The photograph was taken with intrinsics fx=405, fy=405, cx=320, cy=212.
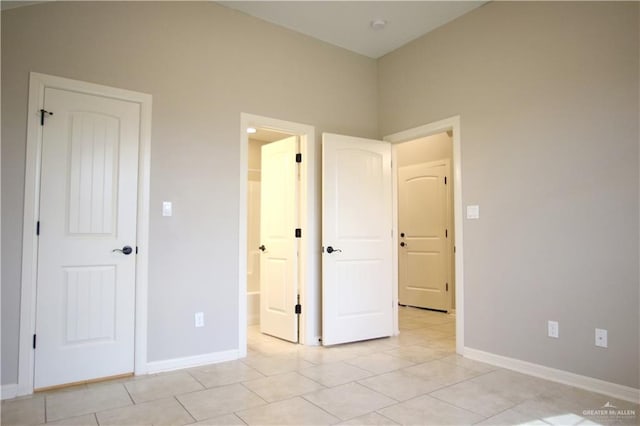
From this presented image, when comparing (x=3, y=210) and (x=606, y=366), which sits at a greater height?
(x=3, y=210)

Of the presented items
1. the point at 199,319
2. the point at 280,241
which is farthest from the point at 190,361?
the point at 280,241

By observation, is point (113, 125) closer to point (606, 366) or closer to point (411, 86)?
point (411, 86)

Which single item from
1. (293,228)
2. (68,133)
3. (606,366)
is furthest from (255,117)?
(606,366)

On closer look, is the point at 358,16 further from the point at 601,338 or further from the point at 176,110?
the point at 601,338

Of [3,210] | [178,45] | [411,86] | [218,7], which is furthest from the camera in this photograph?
[411,86]

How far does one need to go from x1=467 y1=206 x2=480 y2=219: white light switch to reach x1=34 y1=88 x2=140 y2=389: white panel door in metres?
2.71

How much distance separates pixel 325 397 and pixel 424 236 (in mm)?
3601

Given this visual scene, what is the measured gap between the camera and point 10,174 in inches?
102

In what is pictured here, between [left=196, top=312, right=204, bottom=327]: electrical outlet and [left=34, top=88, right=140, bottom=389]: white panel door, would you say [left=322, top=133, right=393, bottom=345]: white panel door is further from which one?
[left=34, top=88, right=140, bottom=389]: white panel door

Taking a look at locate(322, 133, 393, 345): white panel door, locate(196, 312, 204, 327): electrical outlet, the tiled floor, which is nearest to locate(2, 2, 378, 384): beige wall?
locate(196, 312, 204, 327): electrical outlet

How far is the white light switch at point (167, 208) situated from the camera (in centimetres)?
313

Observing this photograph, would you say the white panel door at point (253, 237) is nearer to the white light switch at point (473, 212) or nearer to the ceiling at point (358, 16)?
the ceiling at point (358, 16)

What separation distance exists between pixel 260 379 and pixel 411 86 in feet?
10.1

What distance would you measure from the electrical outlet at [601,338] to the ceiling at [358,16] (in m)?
2.72
